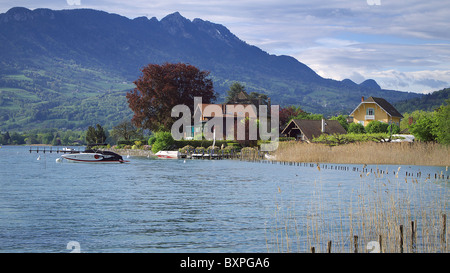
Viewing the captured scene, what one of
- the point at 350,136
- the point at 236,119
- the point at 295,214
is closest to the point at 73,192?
the point at 295,214

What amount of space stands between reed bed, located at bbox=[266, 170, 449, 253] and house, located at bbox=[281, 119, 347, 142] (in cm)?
5073

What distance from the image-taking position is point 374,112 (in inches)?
4119

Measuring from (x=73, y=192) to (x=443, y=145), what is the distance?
3603 cm

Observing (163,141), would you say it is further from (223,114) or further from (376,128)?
(376,128)

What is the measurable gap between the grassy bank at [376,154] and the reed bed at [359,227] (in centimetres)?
1862

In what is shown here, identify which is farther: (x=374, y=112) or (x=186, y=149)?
(x=374, y=112)

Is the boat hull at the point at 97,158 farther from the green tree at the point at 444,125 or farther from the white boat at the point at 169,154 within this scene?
the green tree at the point at 444,125

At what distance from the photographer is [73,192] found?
123 feet

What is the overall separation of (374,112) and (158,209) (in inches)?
3264

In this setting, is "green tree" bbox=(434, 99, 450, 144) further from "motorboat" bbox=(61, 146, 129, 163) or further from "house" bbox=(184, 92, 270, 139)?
"motorboat" bbox=(61, 146, 129, 163)

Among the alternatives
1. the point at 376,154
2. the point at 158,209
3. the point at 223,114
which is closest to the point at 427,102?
the point at 223,114

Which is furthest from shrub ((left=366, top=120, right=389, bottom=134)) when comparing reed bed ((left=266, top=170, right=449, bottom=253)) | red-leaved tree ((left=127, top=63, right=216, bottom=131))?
reed bed ((left=266, top=170, right=449, bottom=253))

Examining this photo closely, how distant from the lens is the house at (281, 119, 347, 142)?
282 ft
